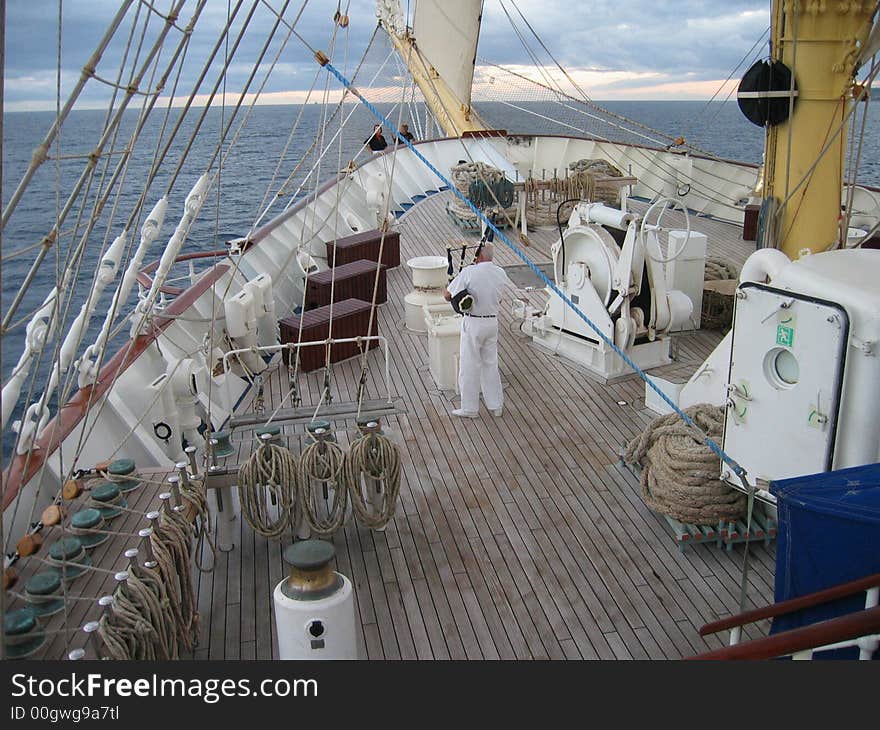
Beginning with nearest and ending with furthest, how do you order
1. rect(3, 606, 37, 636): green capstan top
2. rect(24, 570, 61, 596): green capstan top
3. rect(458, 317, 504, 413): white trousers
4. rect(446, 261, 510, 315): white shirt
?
1. rect(3, 606, 37, 636): green capstan top
2. rect(24, 570, 61, 596): green capstan top
3. rect(446, 261, 510, 315): white shirt
4. rect(458, 317, 504, 413): white trousers

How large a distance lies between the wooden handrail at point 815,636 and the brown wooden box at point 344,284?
5.99 metres

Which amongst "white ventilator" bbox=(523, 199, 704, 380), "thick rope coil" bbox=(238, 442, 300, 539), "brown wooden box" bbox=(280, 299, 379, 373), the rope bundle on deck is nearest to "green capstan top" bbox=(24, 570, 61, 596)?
"thick rope coil" bbox=(238, 442, 300, 539)

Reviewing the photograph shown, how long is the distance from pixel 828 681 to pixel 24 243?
2393cm

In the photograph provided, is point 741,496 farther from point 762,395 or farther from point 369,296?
point 369,296

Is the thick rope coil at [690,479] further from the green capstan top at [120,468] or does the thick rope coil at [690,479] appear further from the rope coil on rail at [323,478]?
the green capstan top at [120,468]

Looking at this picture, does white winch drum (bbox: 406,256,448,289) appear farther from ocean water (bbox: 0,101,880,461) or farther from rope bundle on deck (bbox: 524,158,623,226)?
rope bundle on deck (bbox: 524,158,623,226)

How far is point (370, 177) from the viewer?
11695 millimetres

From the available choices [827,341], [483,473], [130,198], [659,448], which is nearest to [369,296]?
[483,473]

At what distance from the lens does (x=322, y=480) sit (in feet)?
13.8

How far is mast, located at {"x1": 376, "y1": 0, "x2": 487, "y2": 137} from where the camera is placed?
15680 mm

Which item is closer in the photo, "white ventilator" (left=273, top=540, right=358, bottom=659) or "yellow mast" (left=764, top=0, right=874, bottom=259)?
"white ventilator" (left=273, top=540, right=358, bottom=659)

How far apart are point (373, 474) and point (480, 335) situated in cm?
173

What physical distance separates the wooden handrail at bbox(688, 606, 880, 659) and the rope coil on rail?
8.35 ft

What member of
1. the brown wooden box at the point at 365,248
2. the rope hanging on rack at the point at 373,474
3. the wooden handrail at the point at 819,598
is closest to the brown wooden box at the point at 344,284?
the brown wooden box at the point at 365,248
